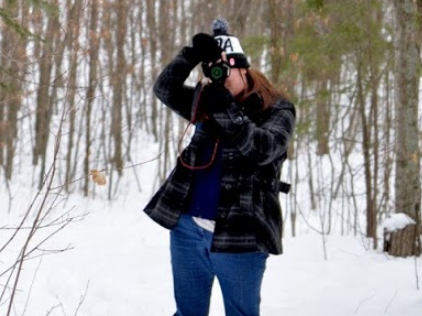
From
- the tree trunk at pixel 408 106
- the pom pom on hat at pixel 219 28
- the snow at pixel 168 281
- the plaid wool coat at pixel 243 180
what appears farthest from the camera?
the tree trunk at pixel 408 106

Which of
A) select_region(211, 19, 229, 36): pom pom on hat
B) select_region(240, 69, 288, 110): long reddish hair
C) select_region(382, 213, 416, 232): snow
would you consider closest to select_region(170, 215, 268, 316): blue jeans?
select_region(240, 69, 288, 110): long reddish hair

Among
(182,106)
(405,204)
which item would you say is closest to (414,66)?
(405,204)

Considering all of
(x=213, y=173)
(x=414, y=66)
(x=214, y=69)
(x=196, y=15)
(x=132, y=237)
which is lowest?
(x=132, y=237)

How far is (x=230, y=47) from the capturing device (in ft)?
8.69

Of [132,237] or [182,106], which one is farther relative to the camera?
[132,237]

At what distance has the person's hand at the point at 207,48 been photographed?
2561mm

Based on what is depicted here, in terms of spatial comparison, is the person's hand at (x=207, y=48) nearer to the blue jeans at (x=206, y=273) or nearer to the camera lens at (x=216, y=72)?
the camera lens at (x=216, y=72)

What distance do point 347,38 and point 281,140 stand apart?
17.4 ft

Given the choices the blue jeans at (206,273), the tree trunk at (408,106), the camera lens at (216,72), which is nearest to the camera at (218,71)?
the camera lens at (216,72)

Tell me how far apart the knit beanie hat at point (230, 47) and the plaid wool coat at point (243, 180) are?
0.66 ft

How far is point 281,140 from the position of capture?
8.17 feet

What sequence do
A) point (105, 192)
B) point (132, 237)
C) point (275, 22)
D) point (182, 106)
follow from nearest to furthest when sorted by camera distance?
point (182, 106) → point (275, 22) → point (132, 237) → point (105, 192)

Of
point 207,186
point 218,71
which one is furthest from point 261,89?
point 207,186

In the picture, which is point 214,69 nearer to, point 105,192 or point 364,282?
point 364,282
